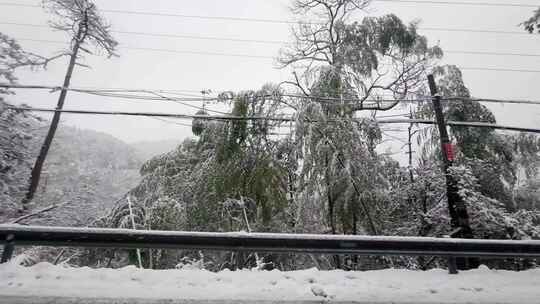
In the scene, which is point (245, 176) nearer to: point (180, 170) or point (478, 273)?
point (180, 170)

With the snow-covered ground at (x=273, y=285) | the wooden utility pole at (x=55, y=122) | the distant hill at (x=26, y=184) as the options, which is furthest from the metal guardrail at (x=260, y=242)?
the wooden utility pole at (x=55, y=122)

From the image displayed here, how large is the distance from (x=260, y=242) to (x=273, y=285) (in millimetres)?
461

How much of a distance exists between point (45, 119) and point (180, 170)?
6.39 metres

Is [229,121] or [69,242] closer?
[69,242]

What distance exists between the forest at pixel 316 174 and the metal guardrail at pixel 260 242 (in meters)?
3.38

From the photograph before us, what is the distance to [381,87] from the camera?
10617 millimetres

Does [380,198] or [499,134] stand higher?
[499,134]

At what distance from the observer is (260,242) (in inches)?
113

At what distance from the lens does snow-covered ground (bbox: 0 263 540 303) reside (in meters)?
2.49

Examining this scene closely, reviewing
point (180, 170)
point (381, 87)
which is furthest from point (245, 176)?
point (381, 87)

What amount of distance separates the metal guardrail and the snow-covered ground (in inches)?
12.7

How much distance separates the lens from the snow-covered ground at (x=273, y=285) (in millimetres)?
2492

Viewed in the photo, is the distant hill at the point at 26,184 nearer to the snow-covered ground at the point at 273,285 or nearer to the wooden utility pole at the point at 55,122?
the wooden utility pole at the point at 55,122

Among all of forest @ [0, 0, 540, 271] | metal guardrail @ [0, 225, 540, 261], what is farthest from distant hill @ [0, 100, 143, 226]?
metal guardrail @ [0, 225, 540, 261]
